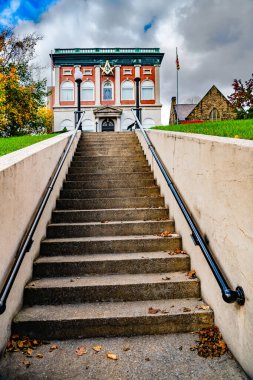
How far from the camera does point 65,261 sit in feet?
12.7

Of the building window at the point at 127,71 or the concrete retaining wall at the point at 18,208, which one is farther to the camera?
the building window at the point at 127,71

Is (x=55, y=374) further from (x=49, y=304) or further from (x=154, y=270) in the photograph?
(x=154, y=270)

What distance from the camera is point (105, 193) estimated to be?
5.68 metres

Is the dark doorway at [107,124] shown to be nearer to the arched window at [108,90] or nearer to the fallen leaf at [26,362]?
the arched window at [108,90]

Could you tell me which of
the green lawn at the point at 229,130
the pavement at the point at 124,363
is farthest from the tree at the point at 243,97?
the pavement at the point at 124,363

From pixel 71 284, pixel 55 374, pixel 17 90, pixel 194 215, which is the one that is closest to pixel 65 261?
pixel 71 284

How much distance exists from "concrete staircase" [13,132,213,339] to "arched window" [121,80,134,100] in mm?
28719

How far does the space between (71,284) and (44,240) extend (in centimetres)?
103

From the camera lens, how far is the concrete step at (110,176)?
631cm

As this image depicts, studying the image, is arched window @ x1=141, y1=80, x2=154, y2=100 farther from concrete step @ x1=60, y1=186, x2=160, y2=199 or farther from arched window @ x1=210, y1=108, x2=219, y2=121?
concrete step @ x1=60, y1=186, x2=160, y2=199

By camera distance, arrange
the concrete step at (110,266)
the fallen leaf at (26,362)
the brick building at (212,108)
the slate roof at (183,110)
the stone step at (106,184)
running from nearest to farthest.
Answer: the fallen leaf at (26,362) → the concrete step at (110,266) → the stone step at (106,184) → the brick building at (212,108) → the slate roof at (183,110)

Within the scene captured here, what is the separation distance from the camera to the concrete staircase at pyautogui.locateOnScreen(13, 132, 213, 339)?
309 centimetres

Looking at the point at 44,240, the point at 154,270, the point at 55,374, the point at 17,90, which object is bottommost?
the point at 55,374

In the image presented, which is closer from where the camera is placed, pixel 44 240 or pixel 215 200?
pixel 215 200
